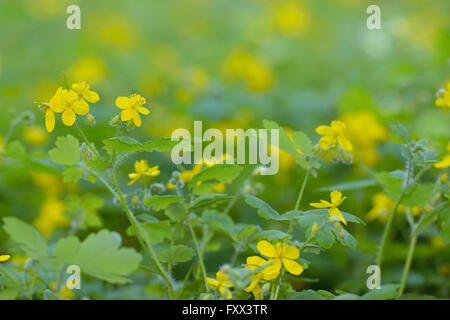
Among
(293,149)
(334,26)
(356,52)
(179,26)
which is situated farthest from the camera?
(179,26)

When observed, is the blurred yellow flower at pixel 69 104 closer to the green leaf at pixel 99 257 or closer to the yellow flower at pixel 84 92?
the yellow flower at pixel 84 92

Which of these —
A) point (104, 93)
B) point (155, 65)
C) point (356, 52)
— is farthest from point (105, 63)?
point (356, 52)

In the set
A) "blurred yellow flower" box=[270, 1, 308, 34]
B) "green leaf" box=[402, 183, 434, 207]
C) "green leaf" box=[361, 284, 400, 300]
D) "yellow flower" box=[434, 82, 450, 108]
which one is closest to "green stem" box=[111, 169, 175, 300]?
"green leaf" box=[361, 284, 400, 300]

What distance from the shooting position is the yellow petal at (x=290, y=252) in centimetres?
88

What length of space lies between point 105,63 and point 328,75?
1274mm

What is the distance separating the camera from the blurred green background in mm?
1727

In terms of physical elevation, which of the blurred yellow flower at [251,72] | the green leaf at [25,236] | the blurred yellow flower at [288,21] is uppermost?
the blurred yellow flower at [288,21]

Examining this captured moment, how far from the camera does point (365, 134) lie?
6.35 ft

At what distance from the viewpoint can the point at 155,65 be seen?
3.26m

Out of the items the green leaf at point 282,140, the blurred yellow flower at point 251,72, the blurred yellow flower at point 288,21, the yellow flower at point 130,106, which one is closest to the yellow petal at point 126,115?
the yellow flower at point 130,106
